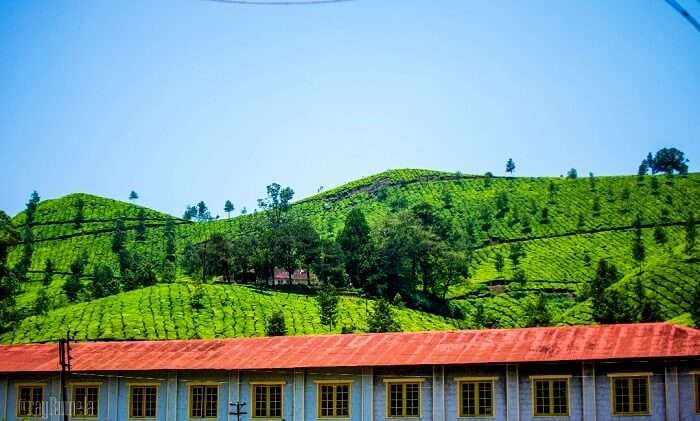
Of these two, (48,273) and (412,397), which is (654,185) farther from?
(412,397)

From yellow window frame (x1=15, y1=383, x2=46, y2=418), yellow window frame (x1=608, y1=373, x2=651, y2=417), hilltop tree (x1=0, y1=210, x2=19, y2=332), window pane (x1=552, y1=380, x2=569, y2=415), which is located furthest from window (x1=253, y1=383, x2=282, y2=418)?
hilltop tree (x1=0, y1=210, x2=19, y2=332)

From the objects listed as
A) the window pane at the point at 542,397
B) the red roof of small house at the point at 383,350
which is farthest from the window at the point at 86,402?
the window pane at the point at 542,397

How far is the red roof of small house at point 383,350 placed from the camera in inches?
1575

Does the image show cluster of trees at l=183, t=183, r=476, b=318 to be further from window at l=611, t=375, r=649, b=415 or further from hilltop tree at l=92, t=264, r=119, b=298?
window at l=611, t=375, r=649, b=415

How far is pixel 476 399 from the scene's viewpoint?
4175 cm

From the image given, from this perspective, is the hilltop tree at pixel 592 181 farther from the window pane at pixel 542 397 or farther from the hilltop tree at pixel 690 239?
the window pane at pixel 542 397

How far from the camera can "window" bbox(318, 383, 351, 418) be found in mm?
43844

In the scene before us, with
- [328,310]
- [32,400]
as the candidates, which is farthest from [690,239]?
[32,400]

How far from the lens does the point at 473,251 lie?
16125cm

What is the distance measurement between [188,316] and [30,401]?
209 feet

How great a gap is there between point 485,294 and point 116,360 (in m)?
93.8

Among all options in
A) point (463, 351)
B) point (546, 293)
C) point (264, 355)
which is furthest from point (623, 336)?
point (546, 293)

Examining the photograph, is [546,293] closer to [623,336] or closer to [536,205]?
[536,205]

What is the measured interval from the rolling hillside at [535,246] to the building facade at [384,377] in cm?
5333
